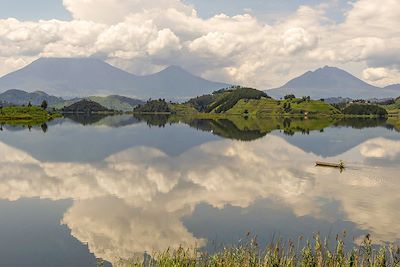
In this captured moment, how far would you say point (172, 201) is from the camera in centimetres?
6494

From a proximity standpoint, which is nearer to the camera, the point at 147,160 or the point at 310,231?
the point at 310,231

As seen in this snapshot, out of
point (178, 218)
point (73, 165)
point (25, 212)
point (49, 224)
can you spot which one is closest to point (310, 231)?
point (178, 218)

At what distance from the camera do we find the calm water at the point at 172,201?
45.3 m

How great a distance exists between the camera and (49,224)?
50938 mm

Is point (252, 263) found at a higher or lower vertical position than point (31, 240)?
higher

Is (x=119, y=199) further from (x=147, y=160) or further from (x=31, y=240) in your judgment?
(x=147, y=160)

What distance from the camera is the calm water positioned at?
149 feet

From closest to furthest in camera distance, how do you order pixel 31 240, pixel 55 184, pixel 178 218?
pixel 31 240 → pixel 178 218 → pixel 55 184

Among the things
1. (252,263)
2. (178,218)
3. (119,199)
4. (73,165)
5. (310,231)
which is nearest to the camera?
(252,263)

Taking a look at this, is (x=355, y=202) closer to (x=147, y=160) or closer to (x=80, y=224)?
(x=80, y=224)

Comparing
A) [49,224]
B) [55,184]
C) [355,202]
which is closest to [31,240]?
[49,224]

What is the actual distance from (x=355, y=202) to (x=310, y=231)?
67.1ft

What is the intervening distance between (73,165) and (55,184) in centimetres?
2372

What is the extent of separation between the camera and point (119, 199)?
214 feet
